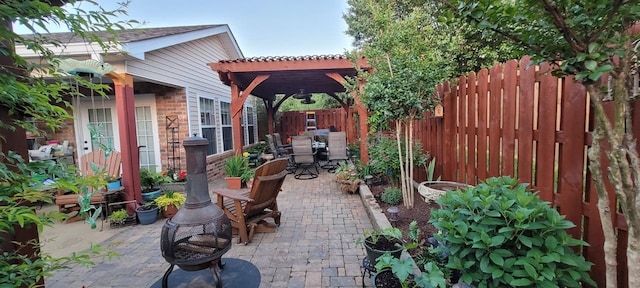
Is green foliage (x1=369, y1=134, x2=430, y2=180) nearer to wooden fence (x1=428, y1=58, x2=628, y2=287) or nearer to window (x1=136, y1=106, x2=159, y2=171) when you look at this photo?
wooden fence (x1=428, y1=58, x2=628, y2=287)

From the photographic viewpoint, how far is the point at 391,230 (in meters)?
2.20

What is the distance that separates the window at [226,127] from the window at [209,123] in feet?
1.59

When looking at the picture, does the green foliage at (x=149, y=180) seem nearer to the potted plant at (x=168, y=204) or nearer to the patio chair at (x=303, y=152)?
the potted plant at (x=168, y=204)

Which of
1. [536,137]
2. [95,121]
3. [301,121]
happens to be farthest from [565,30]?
[301,121]

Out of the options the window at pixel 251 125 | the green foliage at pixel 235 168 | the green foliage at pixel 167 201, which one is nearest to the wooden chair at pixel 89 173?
the green foliage at pixel 167 201

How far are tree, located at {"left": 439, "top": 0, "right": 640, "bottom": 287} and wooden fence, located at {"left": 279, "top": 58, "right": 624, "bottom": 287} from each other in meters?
0.45

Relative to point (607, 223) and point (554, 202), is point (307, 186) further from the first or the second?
point (607, 223)

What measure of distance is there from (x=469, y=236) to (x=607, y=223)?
0.55 m

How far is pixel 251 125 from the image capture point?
34.1 feet

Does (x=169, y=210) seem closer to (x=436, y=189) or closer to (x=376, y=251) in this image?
(x=376, y=251)

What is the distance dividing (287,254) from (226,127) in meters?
5.62

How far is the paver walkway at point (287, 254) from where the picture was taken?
93.7 inches

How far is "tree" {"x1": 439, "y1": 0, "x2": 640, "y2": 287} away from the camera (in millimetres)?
986

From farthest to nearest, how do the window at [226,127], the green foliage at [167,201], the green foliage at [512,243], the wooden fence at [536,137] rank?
the window at [226,127] → the green foliage at [167,201] → the wooden fence at [536,137] → the green foliage at [512,243]
